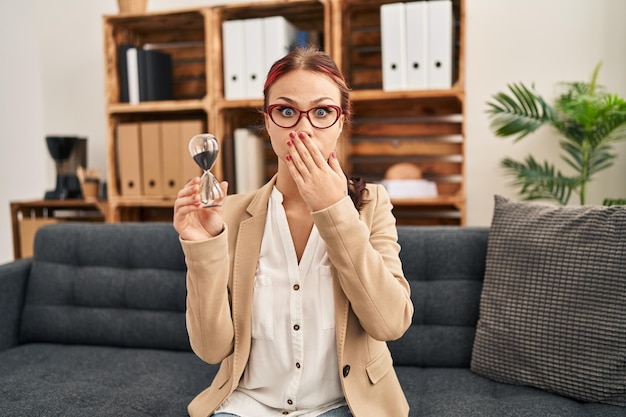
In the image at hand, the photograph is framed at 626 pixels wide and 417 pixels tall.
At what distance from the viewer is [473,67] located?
2.73m

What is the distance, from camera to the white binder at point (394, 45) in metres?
2.41

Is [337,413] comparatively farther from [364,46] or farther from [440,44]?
[364,46]

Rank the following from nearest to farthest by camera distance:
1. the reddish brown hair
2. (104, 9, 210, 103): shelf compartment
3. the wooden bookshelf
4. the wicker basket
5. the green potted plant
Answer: the reddish brown hair, the green potted plant, the wooden bookshelf, the wicker basket, (104, 9, 210, 103): shelf compartment

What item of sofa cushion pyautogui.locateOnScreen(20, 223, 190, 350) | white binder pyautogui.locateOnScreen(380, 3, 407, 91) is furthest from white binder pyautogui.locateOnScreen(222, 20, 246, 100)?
sofa cushion pyautogui.locateOnScreen(20, 223, 190, 350)

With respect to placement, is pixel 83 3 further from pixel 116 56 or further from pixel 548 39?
pixel 548 39

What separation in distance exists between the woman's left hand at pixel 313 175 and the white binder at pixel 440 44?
1582 mm

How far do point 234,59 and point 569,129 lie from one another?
1.56m

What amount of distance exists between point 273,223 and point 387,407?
1.50 ft

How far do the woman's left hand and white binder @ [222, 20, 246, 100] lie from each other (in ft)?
5.69

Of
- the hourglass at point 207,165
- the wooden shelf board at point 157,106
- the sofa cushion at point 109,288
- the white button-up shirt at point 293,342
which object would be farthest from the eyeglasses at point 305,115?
the wooden shelf board at point 157,106

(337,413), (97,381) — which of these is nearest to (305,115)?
(337,413)

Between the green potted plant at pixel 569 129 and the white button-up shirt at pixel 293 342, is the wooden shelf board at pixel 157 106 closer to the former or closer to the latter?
the green potted plant at pixel 569 129

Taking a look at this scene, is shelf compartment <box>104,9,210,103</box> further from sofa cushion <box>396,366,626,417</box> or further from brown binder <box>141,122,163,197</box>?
sofa cushion <box>396,366,626,417</box>

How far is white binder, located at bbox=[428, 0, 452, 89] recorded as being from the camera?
236cm
